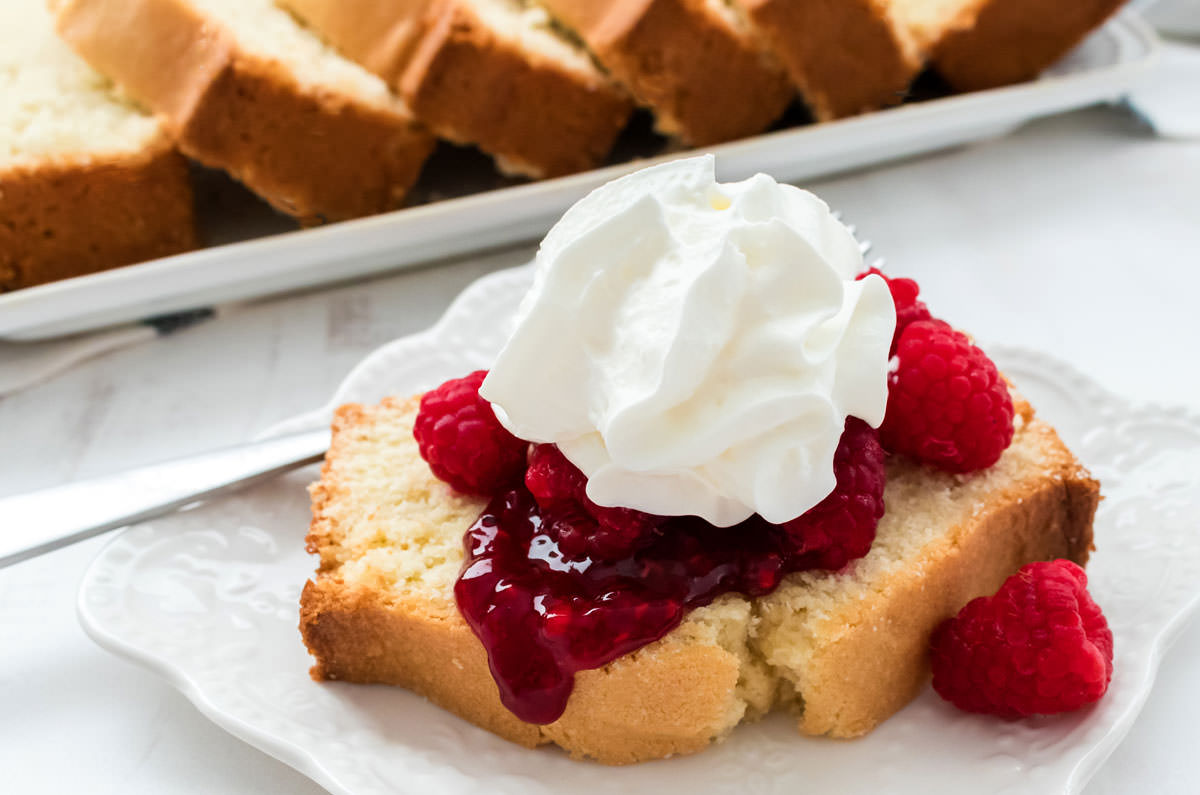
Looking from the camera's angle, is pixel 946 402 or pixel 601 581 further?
pixel 946 402

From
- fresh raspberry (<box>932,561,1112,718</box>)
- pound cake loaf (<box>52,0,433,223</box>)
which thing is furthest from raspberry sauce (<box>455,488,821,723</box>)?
pound cake loaf (<box>52,0,433,223</box>)

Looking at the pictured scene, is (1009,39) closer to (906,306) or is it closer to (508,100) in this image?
(508,100)

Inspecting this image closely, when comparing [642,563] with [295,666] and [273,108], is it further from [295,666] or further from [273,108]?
[273,108]

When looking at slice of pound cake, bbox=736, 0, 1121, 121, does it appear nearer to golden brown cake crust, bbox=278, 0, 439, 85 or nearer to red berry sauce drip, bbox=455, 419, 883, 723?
golden brown cake crust, bbox=278, 0, 439, 85

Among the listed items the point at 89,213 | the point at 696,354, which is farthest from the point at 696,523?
the point at 89,213

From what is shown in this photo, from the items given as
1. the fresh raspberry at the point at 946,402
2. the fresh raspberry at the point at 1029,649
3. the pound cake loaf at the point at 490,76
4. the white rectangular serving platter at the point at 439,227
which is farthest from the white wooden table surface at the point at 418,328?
the fresh raspberry at the point at 946,402

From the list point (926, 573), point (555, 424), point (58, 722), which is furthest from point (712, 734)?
point (58, 722)

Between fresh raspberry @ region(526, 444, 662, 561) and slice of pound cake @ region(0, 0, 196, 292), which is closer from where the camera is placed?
fresh raspberry @ region(526, 444, 662, 561)

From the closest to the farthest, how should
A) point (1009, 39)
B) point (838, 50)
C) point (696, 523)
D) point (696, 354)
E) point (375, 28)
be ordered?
1. point (696, 354)
2. point (696, 523)
3. point (375, 28)
4. point (838, 50)
5. point (1009, 39)
